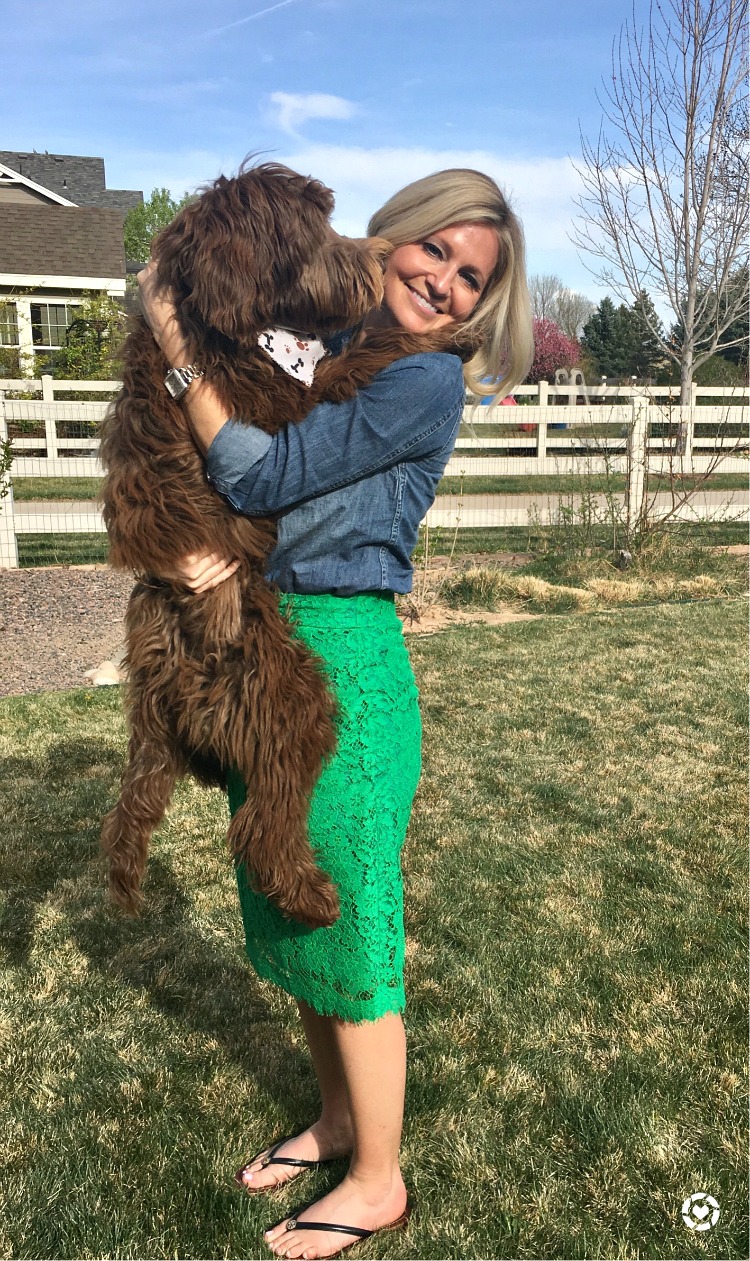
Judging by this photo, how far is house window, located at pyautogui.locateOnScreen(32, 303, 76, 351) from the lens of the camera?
24.3 metres

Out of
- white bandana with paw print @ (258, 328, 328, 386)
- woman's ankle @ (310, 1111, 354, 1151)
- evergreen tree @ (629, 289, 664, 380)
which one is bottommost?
woman's ankle @ (310, 1111, 354, 1151)

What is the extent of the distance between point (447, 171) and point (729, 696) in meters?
5.19

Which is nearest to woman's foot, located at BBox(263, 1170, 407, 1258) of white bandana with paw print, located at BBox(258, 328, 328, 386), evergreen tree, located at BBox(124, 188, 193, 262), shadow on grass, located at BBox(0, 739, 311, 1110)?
shadow on grass, located at BBox(0, 739, 311, 1110)

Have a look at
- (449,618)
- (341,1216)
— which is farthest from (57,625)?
(341,1216)

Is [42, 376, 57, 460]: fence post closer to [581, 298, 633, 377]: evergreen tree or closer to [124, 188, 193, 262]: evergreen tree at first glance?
[124, 188, 193, 262]: evergreen tree

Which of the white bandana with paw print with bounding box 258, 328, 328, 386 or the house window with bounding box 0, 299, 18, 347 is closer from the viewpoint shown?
the white bandana with paw print with bounding box 258, 328, 328, 386

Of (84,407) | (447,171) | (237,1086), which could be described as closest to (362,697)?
(447,171)

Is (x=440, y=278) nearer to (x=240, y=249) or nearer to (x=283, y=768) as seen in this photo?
(x=240, y=249)

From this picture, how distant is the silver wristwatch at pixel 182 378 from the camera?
1.73 meters

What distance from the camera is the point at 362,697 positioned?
1939 millimetres

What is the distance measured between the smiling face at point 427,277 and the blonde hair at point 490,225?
0.02 metres

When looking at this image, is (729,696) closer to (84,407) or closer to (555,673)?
(555,673)

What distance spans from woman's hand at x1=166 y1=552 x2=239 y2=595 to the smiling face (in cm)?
66

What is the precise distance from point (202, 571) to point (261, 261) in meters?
0.60
